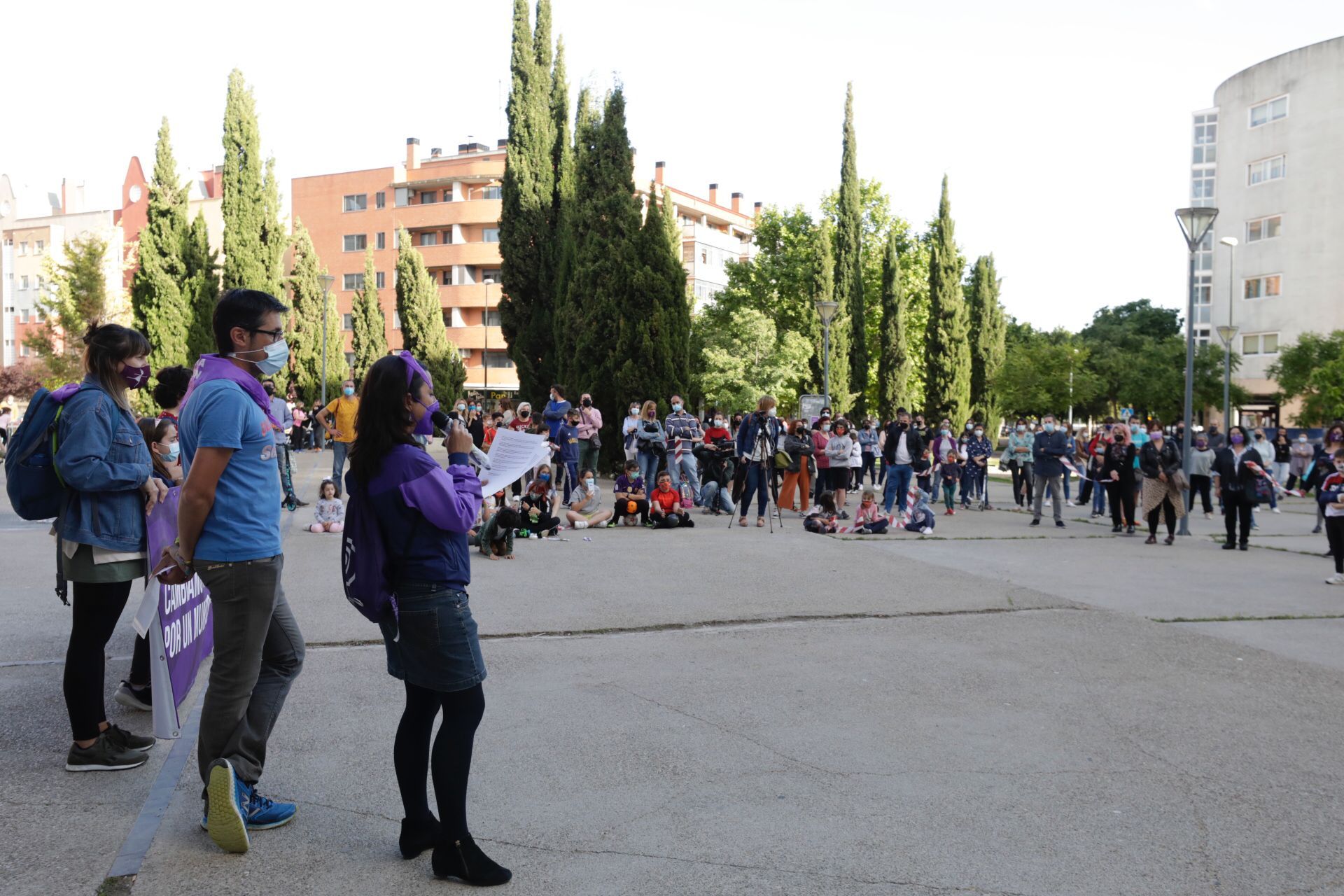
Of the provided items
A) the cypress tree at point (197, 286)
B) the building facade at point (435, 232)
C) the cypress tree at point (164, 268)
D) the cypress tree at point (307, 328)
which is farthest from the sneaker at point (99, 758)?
the building facade at point (435, 232)

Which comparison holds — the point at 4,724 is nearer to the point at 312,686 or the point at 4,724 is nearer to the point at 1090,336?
the point at 312,686

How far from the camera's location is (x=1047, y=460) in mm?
17266

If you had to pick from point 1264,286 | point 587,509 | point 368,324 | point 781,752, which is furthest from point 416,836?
point 1264,286

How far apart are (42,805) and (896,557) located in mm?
9416

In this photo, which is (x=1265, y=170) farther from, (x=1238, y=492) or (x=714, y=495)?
(x=714, y=495)

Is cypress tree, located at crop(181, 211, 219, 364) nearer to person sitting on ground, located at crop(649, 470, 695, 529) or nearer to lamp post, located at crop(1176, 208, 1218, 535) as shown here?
person sitting on ground, located at crop(649, 470, 695, 529)

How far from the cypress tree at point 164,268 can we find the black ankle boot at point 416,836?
38.8m

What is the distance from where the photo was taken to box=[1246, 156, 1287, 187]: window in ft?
178

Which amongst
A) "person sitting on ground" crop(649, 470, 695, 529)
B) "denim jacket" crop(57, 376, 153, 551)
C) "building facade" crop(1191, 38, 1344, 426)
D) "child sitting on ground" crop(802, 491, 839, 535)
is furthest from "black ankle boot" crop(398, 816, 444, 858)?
"building facade" crop(1191, 38, 1344, 426)

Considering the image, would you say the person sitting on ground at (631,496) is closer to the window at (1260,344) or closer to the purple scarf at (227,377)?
the purple scarf at (227,377)

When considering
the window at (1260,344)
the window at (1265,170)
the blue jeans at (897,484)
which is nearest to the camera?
the blue jeans at (897,484)

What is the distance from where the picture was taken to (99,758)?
454 cm

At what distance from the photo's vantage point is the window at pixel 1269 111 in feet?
179

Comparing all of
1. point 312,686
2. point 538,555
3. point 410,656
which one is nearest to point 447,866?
point 410,656
